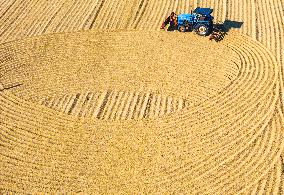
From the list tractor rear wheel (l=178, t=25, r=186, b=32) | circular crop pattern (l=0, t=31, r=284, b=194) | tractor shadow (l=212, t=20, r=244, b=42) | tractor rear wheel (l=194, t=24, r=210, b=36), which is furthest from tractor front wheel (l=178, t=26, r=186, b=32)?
tractor shadow (l=212, t=20, r=244, b=42)

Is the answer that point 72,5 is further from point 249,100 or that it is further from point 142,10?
point 249,100

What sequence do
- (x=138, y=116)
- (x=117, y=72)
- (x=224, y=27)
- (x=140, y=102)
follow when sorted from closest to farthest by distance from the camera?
(x=138, y=116), (x=140, y=102), (x=117, y=72), (x=224, y=27)

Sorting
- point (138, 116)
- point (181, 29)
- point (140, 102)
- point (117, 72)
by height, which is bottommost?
point (138, 116)

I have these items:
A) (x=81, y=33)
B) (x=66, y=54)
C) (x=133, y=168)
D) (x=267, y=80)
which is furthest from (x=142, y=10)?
(x=133, y=168)

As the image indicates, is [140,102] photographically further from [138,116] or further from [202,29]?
[202,29]

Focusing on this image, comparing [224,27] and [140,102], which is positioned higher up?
[224,27]

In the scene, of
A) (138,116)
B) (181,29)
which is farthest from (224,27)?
(138,116)

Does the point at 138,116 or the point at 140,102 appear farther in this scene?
the point at 140,102

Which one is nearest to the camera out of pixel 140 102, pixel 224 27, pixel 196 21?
pixel 140 102
